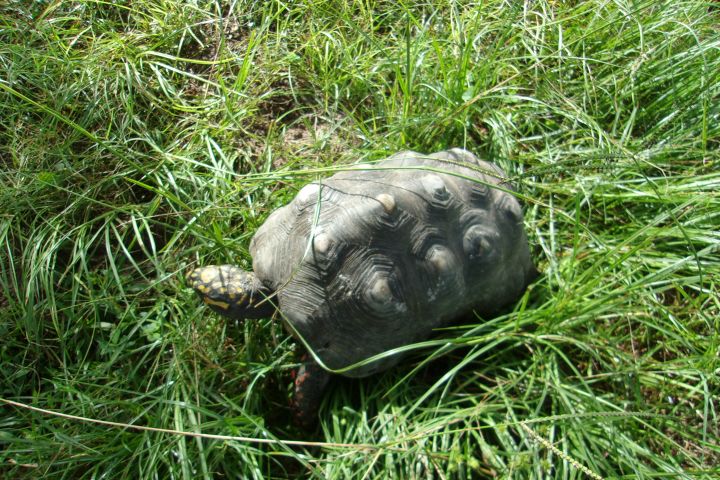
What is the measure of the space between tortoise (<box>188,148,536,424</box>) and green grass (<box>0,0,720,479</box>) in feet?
0.37

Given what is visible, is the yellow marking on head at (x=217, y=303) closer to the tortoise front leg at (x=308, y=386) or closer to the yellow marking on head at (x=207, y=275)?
the yellow marking on head at (x=207, y=275)

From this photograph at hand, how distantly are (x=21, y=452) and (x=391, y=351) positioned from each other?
1161mm

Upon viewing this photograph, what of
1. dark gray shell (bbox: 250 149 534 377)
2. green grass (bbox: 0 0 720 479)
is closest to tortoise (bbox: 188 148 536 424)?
dark gray shell (bbox: 250 149 534 377)

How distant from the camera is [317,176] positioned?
6.31 feet

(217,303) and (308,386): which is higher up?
(217,303)

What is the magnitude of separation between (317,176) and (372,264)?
0.56m

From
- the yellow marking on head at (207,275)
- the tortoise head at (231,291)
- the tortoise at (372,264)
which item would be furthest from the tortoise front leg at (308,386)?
the yellow marking on head at (207,275)

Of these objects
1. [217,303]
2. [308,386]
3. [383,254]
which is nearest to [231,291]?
[217,303]

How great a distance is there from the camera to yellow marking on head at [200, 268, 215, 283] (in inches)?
64.9

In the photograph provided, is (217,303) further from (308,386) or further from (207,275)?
(308,386)

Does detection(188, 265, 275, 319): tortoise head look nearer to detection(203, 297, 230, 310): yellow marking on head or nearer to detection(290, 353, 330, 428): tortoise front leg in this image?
detection(203, 297, 230, 310): yellow marking on head

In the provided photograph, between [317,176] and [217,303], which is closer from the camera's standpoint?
[217,303]

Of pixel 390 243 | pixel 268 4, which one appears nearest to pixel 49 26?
pixel 268 4

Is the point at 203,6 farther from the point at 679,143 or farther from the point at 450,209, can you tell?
the point at 679,143
